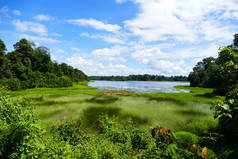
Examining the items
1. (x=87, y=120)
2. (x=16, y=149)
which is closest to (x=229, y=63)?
(x=16, y=149)

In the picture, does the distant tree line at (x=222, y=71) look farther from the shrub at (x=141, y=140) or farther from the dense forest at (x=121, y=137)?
the shrub at (x=141, y=140)

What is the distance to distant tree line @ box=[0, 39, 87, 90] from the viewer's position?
1764 inches

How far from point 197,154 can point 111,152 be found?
3.60 m

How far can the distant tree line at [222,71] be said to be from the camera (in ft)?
15.0

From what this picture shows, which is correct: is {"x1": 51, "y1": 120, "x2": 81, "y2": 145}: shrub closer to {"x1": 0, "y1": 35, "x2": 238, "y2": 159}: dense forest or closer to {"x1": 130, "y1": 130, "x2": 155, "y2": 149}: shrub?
{"x1": 0, "y1": 35, "x2": 238, "y2": 159}: dense forest

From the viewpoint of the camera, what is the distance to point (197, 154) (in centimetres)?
524

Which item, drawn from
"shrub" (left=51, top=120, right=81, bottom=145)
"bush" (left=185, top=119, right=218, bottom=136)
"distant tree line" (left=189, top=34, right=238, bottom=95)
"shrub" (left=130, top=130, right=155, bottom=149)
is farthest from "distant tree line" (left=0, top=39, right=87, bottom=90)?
"distant tree line" (left=189, top=34, right=238, bottom=95)

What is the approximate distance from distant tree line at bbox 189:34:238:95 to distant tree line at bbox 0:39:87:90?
3275 centimetres

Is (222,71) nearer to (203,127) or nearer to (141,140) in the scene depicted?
(141,140)

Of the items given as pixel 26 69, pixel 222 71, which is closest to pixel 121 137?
pixel 222 71

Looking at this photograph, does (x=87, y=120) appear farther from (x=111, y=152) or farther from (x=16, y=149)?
(x=16, y=149)

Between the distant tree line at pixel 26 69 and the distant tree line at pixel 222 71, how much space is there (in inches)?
1289

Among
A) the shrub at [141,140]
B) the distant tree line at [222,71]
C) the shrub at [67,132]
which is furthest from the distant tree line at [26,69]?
the distant tree line at [222,71]

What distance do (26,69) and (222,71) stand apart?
63.9m
